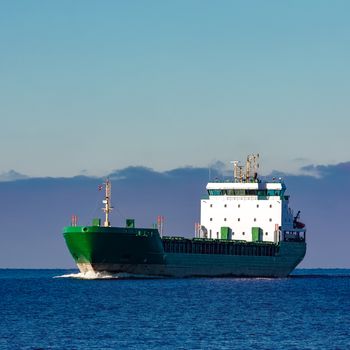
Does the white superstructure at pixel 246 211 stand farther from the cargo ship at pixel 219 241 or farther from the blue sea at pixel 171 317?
the blue sea at pixel 171 317

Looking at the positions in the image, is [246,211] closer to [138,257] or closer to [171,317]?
[138,257]

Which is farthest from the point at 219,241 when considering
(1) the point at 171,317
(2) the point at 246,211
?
(1) the point at 171,317

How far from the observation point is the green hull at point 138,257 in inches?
4134

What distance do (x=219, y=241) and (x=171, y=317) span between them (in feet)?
159

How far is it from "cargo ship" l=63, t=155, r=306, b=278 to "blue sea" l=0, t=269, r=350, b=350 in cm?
308

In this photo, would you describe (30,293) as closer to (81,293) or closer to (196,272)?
(81,293)

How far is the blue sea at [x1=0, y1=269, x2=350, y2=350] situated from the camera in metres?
59.2

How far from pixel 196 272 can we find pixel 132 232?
14.2m

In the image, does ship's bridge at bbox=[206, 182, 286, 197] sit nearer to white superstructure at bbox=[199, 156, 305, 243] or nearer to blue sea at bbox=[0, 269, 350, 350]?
white superstructure at bbox=[199, 156, 305, 243]

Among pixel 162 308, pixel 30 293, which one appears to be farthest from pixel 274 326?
pixel 30 293

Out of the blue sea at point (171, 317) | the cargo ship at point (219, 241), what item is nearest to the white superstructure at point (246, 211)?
the cargo ship at point (219, 241)

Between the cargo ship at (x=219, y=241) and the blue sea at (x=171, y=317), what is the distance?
3084 millimetres

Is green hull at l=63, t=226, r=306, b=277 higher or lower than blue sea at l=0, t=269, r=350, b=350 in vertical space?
higher

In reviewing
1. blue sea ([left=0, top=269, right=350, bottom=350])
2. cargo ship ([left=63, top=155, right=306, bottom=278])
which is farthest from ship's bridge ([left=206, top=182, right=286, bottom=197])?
blue sea ([left=0, top=269, right=350, bottom=350])
